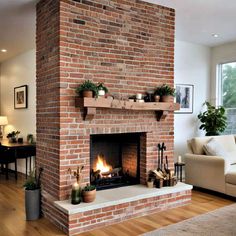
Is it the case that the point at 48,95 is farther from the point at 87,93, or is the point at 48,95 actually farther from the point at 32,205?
the point at 32,205

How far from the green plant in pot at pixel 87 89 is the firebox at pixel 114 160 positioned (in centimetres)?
75

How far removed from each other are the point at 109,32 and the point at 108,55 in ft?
0.97

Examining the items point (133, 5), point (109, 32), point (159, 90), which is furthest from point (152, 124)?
point (133, 5)

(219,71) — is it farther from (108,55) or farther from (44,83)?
(44,83)

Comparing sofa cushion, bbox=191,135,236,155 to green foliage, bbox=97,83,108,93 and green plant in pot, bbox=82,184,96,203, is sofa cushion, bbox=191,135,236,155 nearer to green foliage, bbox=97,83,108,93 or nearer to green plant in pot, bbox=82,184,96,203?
green foliage, bbox=97,83,108,93

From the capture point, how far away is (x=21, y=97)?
251 inches

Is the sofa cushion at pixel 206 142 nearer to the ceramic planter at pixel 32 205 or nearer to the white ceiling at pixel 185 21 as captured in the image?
the white ceiling at pixel 185 21

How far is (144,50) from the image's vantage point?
3.87 meters

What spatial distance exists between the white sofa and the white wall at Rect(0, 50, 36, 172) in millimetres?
3344

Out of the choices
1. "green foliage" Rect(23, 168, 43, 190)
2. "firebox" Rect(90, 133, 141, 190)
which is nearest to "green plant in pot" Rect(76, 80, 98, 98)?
"firebox" Rect(90, 133, 141, 190)

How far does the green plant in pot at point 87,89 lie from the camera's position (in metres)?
3.17

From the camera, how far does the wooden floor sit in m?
3.05

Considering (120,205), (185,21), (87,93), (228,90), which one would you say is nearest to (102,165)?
(120,205)

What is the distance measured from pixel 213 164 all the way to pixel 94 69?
247 centimetres
